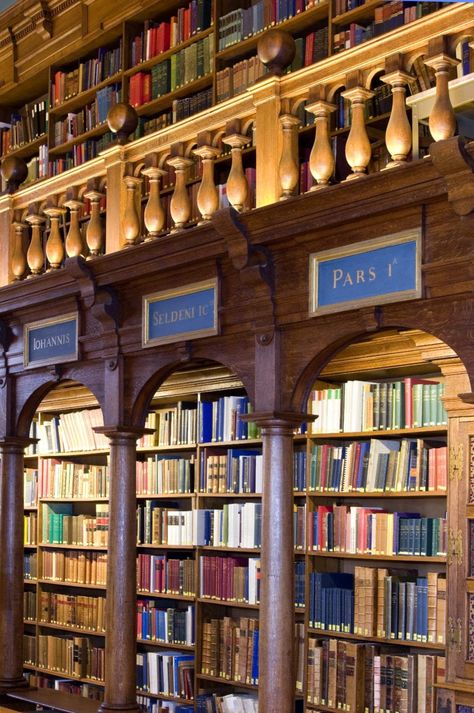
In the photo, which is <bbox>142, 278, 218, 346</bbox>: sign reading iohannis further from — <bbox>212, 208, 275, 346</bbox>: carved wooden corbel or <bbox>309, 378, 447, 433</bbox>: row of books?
<bbox>309, 378, 447, 433</bbox>: row of books

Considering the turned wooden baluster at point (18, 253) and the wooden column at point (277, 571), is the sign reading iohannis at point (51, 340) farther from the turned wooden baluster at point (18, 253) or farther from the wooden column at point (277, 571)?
the wooden column at point (277, 571)

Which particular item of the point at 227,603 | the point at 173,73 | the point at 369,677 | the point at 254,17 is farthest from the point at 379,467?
the point at 173,73

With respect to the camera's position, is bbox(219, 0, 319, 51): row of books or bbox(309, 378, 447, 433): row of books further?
bbox(219, 0, 319, 51): row of books

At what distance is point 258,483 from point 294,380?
5.53 feet

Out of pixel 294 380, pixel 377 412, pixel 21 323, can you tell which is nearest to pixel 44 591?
pixel 21 323

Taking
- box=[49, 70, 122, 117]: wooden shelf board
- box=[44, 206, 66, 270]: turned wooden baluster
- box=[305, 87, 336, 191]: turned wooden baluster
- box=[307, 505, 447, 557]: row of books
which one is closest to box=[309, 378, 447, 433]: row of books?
box=[307, 505, 447, 557]: row of books

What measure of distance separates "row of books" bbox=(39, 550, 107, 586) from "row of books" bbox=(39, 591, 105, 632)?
12 cm

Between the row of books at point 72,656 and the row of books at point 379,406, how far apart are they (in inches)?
106

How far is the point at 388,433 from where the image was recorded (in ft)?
17.8

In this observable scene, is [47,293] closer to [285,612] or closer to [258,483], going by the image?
[258,483]

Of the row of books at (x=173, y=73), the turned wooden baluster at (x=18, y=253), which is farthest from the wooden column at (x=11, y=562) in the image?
the row of books at (x=173, y=73)

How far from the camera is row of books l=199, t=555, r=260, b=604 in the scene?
20.0 ft

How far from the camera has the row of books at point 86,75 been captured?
760cm

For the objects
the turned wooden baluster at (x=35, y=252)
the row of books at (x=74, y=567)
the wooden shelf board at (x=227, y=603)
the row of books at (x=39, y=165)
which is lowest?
the row of books at (x=74, y=567)
